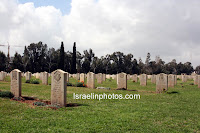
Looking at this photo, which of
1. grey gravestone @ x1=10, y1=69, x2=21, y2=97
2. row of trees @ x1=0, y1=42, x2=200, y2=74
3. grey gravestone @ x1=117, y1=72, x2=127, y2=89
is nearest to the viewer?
grey gravestone @ x1=10, y1=69, x2=21, y2=97

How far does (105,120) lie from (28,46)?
75.8 metres

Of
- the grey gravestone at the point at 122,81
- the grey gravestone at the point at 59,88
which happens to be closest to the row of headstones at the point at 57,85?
the grey gravestone at the point at 59,88

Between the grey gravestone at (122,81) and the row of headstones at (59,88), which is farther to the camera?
the grey gravestone at (122,81)

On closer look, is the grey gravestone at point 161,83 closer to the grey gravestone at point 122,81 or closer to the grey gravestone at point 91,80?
the grey gravestone at point 122,81

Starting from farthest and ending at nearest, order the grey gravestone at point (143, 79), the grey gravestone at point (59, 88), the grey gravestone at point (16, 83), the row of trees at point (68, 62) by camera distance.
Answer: the row of trees at point (68, 62) < the grey gravestone at point (143, 79) < the grey gravestone at point (16, 83) < the grey gravestone at point (59, 88)

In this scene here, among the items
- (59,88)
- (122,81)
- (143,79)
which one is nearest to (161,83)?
(122,81)

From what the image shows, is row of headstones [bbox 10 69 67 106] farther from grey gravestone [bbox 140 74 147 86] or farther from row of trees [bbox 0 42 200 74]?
row of trees [bbox 0 42 200 74]

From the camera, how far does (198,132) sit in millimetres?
5809

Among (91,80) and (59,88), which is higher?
(59,88)

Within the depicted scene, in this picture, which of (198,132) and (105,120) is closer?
(198,132)

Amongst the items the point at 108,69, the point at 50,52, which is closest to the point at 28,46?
the point at 50,52

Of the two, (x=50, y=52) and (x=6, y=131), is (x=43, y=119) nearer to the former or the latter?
(x=6, y=131)

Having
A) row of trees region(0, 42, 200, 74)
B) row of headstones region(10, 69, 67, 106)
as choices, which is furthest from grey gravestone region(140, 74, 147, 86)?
row of trees region(0, 42, 200, 74)

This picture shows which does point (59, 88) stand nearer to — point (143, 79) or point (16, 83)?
point (16, 83)
